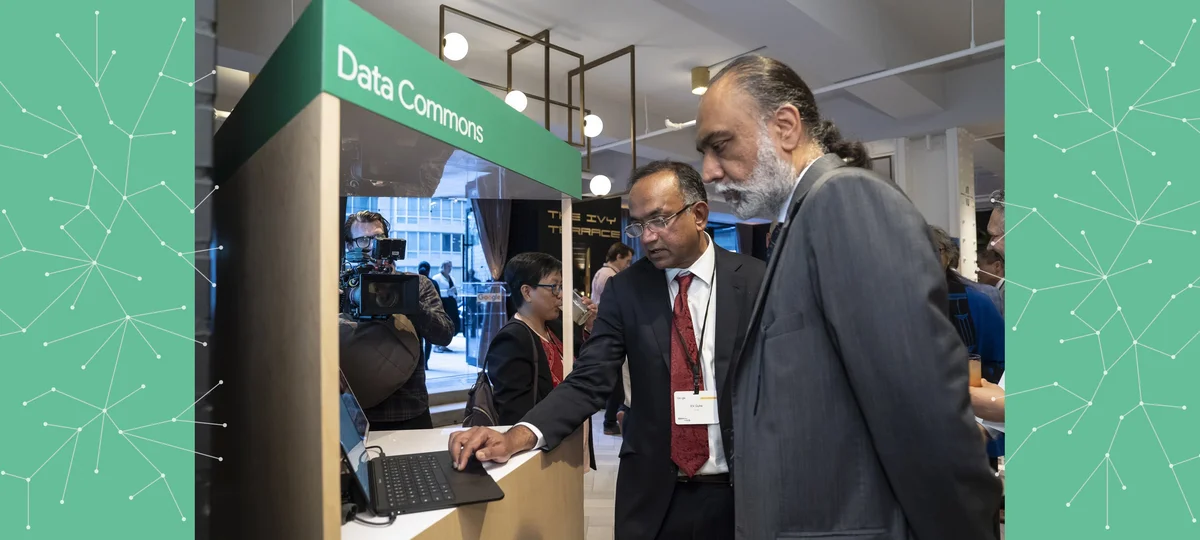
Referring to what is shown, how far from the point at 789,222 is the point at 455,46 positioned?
338cm

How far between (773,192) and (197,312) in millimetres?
1057

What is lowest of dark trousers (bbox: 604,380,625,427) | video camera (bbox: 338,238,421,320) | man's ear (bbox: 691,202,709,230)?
dark trousers (bbox: 604,380,625,427)

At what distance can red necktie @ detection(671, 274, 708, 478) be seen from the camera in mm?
1599

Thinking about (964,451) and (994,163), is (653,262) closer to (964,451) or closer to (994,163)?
(964,451)

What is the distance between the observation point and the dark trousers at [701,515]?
5.19ft

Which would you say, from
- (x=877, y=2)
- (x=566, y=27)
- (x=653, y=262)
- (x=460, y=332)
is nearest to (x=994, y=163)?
(x=877, y=2)

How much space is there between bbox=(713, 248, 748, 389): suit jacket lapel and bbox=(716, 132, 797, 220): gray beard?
365 mm

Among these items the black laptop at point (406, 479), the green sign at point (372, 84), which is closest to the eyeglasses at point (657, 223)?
the green sign at point (372, 84)

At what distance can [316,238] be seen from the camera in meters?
0.92

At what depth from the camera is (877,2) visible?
4.95m

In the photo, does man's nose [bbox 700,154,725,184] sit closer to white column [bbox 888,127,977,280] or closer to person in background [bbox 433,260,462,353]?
white column [bbox 888,127,977,280]

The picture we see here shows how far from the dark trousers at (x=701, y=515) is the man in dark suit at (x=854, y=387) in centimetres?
40

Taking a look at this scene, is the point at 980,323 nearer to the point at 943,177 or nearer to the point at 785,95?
the point at 785,95

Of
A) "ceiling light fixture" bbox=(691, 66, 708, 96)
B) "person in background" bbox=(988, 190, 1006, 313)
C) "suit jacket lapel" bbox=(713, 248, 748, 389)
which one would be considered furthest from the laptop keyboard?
"ceiling light fixture" bbox=(691, 66, 708, 96)
